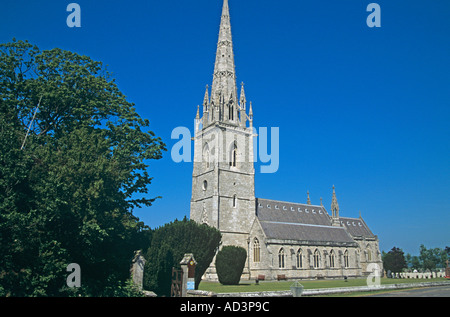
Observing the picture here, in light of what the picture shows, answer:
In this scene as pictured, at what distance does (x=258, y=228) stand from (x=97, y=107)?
25943 millimetres

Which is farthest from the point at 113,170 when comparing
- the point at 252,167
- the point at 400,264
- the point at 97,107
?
the point at 400,264

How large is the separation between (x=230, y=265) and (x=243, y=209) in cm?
1237

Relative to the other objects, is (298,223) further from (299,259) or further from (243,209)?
(243,209)

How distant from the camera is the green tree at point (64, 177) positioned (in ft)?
54.2

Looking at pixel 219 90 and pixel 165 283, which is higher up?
pixel 219 90

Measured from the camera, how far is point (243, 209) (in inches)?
1777

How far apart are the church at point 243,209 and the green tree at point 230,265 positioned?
255 inches

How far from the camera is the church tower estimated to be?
43531 millimetres

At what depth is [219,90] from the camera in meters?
48.3

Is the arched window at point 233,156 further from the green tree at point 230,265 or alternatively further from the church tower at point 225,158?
the green tree at point 230,265

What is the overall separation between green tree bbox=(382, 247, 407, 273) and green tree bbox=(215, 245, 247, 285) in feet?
140

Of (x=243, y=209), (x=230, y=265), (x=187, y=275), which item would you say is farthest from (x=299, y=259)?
(x=187, y=275)

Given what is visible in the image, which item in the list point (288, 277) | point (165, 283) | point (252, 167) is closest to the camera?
point (165, 283)

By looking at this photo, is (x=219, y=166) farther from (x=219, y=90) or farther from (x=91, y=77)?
(x=91, y=77)
